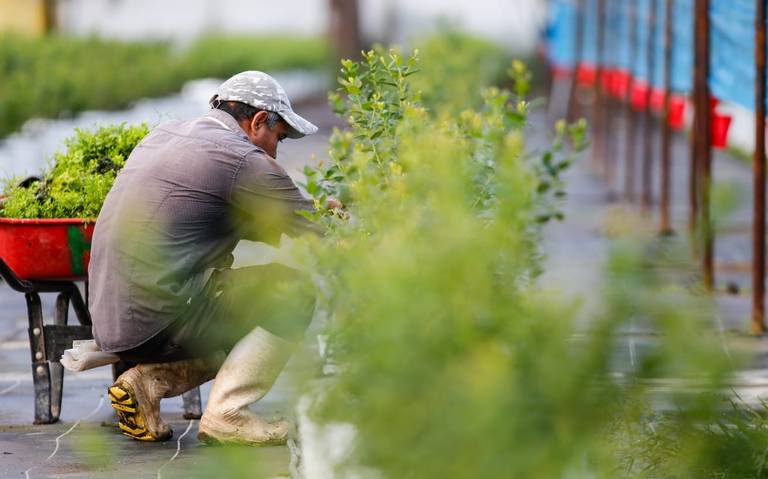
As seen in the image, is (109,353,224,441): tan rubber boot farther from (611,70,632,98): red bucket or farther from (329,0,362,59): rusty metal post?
(329,0,362,59): rusty metal post

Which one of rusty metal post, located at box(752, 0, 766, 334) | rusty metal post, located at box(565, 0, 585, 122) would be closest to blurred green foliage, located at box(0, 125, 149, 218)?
rusty metal post, located at box(752, 0, 766, 334)

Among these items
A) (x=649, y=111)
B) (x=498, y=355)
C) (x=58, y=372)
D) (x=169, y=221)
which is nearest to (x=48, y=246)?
(x=58, y=372)

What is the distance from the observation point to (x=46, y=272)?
5.93 meters

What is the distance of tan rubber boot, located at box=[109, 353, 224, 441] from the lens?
222 inches

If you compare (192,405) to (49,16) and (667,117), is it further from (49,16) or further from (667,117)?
(49,16)

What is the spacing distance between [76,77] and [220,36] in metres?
20.2

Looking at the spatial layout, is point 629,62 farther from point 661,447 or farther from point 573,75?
point 661,447

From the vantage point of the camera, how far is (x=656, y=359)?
10.4 feet

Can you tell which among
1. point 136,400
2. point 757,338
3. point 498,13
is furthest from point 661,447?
point 498,13

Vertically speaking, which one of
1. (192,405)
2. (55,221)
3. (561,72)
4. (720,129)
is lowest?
(561,72)

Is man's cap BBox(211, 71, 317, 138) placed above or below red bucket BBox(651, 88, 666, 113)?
above

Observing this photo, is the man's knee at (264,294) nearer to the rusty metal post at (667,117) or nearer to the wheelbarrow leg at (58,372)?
the wheelbarrow leg at (58,372)

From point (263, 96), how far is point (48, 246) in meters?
1.01

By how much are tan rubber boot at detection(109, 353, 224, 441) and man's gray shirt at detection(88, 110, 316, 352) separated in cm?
15
